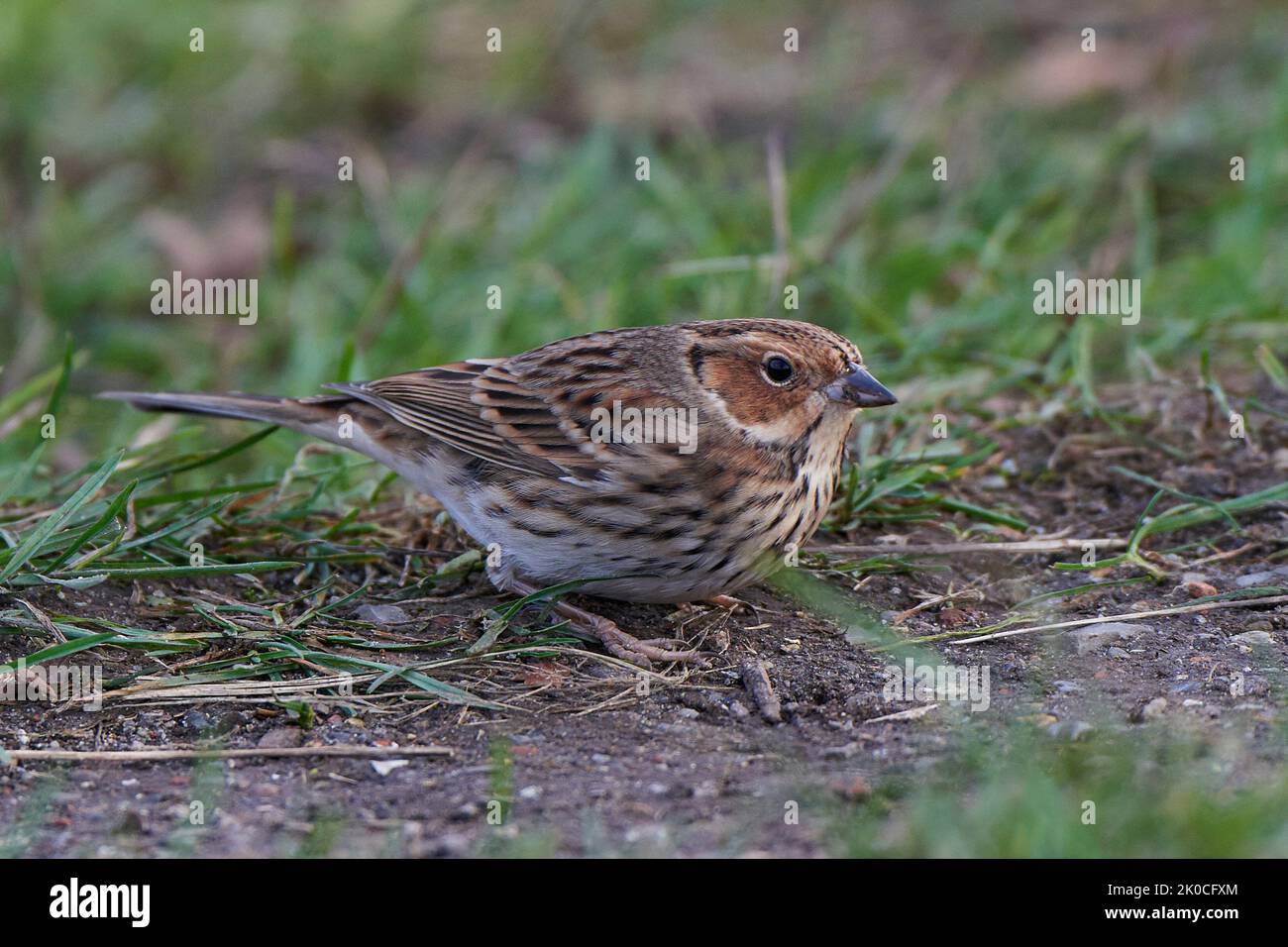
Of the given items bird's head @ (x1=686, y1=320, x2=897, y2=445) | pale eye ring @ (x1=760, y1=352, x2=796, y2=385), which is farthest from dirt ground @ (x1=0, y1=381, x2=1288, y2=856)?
pale eye ring @ (x1=760, y1=352, x2=796, y2=385)

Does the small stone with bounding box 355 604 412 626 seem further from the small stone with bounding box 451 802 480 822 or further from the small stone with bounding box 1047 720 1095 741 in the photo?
the small stone with bounding box 1047 720 1095 741

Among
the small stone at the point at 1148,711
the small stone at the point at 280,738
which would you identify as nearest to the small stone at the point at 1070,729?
the small stone at the point at 1148,711

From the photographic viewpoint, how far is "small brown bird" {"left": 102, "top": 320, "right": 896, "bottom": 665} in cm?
473

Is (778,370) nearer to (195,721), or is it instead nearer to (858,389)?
(858,389)

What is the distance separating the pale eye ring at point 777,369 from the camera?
191 inches

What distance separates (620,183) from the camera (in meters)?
9.02

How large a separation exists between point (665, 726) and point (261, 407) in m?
2.14

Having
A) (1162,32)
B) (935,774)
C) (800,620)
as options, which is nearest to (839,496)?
(800,620)

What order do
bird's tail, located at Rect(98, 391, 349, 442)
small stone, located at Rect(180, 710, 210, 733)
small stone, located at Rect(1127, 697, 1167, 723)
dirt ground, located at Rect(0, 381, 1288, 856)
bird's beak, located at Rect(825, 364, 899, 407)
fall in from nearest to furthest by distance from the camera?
dirt ground, located at Rect(0, 381, 1288, 856)
small stone, located at Rect(1127, 697, 1167, 723)
small stone, located at Rect(180, 710, 210, 733)
bird's beak, located at Rect(825, 364, 899, 407)
bird's tail, located at Rect(98, 391, 349, 442)

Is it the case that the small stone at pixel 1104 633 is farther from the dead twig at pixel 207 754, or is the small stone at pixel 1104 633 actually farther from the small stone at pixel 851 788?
the dead twig at pixel 207 754

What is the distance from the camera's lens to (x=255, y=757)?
424 cm

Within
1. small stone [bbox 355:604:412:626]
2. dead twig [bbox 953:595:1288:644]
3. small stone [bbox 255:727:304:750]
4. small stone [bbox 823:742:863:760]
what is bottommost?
small stone [bbox 823:742:863:760]
